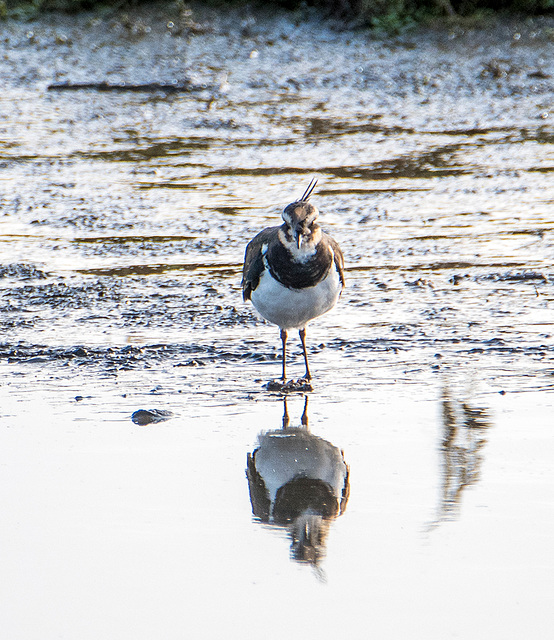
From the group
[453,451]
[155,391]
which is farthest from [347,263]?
[453,451]

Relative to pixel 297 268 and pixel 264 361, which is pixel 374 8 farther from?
pixel 297 268

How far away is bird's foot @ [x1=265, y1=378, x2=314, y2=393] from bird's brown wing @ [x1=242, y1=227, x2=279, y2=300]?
584 mm

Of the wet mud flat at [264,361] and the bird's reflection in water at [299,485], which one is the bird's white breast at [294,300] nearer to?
the wet mud flat at [264,361]

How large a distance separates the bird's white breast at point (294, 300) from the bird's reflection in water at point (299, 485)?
711mm

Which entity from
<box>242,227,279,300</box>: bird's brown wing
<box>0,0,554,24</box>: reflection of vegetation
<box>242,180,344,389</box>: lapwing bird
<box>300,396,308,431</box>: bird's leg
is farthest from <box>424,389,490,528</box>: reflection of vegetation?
<box>0,0,554,24</box>: reflection of vegetation

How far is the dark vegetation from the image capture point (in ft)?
48.5

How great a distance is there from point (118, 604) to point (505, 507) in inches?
50.7

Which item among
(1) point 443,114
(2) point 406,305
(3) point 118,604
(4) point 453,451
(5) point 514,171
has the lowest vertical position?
(3) point 118,604

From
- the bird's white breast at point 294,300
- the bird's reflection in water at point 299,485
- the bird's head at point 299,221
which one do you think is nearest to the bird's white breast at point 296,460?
the bird's reflection in water at point 299,485

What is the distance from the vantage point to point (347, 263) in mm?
6660

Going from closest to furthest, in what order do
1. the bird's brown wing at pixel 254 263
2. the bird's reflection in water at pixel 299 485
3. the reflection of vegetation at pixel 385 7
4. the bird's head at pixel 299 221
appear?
the bird's reflection in water at pixel 299 485 < the bird's head at pixel 299 221 < the bird's brown wing at pixel 254 263 < the reflection of vegetation at pixel 385 7

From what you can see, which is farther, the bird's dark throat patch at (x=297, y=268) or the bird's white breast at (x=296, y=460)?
the bird's dark throat patch at (x=297, y=268)

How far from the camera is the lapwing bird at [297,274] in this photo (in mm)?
4797

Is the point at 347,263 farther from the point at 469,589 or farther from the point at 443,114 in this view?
the point at 443,114
